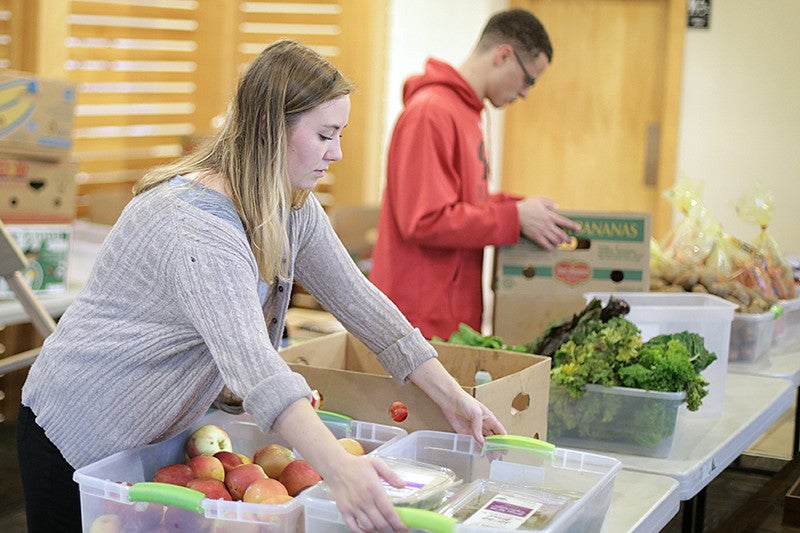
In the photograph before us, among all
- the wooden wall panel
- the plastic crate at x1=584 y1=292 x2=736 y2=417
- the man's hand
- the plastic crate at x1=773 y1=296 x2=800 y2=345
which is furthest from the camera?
the wooden wall panel

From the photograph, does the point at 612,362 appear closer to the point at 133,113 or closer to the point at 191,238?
the point at 191,238

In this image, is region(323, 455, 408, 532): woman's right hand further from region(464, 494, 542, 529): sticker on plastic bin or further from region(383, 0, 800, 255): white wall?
region(383, 0, 800, 255): white wall

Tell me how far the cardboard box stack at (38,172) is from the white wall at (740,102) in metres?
3.27

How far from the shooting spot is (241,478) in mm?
1568

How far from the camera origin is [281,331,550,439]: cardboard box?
1.86 m

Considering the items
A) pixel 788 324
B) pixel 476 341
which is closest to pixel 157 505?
pixel 476 341

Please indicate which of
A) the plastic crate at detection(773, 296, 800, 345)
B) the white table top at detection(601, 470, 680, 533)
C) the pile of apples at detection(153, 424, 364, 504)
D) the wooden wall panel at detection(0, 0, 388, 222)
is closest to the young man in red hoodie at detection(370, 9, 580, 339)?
the plastic crate at detection(773, 296, 800, 345)

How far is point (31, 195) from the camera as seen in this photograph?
3379 mm

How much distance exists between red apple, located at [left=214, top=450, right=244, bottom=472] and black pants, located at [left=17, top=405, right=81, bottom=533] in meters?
0.24

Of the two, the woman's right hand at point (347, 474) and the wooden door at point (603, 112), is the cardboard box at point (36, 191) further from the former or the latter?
the wooden door at point (603, 112)

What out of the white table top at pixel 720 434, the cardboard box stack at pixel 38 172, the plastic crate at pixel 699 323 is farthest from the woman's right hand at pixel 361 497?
the cardboard box stack at pixel 38 172

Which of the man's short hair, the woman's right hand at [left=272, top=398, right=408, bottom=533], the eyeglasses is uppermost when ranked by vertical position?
the man's short hair

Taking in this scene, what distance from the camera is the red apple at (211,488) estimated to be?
1514 millimetres

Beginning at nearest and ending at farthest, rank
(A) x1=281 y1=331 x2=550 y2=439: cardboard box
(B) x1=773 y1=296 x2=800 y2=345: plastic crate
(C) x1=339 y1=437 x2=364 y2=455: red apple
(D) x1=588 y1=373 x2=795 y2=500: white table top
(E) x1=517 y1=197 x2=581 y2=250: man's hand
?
(C) x1=339 y1=437 x2=364 y2=455: red apple, (A) x1=281 y1=331 x2=550 y2=439: cardboard box, (D) x1=588 y1=373 x2=795 y2=500: white table top, (E) x1=517 y1=197 x2=581 y2=250: man's hand, (B) x1=773 y1=296 x2=800 y2=345: plastic crate
